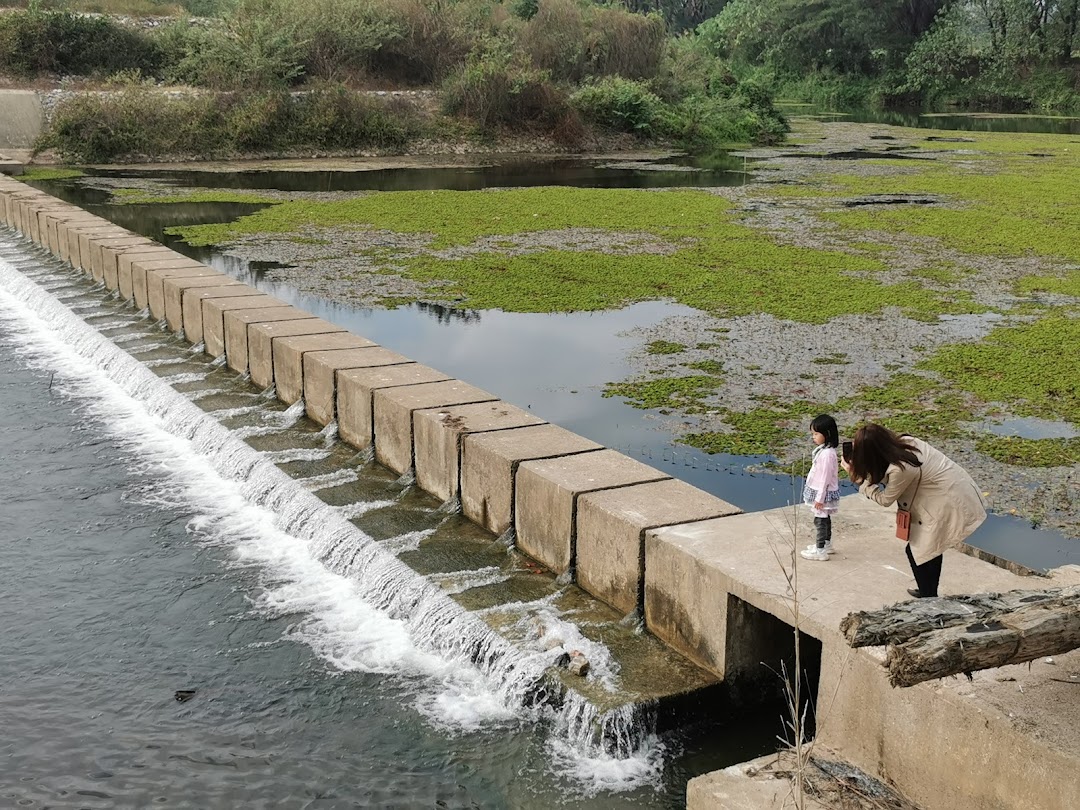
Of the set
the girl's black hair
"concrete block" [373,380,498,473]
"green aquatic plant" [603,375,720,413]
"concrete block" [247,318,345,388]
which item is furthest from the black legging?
"concrete block" [247,318,345,388]

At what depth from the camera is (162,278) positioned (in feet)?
37.7

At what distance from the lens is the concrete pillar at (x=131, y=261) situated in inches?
496

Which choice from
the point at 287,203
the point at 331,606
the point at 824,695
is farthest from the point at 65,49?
the point at 824,695

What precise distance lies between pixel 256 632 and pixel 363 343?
359 cm

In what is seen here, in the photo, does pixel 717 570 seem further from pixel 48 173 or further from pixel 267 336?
pixel 48 173

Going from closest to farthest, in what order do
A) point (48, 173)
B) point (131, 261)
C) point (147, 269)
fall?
point (147, 269), point (131, 261), point (48, 173)

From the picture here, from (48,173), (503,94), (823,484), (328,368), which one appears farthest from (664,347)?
(503,94)

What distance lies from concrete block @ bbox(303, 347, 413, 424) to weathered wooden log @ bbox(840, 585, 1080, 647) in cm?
545

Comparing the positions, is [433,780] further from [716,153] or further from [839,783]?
[716,153]

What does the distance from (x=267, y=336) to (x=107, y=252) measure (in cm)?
531

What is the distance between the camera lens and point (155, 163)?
27.5 m

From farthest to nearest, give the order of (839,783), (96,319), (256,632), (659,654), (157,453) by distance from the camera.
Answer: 1. (96,319)
2. (157,453)
3. (256,632)
4. (659,654)
5. (839,783)

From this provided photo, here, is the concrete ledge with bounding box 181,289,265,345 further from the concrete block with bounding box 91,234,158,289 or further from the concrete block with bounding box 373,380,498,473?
the concrete block with bounding box 373,380,498,473

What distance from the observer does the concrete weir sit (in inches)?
146
